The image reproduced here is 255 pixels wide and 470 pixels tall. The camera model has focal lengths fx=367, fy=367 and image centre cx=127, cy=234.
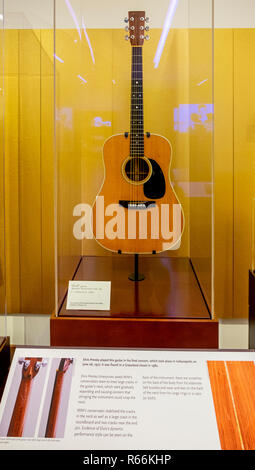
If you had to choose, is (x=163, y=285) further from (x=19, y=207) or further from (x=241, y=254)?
(x=19, y=207)

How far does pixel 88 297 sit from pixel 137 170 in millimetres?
585

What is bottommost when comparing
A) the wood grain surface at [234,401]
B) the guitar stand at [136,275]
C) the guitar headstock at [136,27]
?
the wood grain surface at [234,401]

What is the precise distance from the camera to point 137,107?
1590 millimetres

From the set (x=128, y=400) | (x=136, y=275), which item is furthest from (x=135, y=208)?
(x=128, y=400)

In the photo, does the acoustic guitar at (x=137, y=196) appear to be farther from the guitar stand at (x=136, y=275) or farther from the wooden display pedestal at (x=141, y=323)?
the wooden display pedestal at (x=141, y=323)

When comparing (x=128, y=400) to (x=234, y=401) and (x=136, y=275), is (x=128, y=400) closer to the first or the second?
(x=234, y=401)

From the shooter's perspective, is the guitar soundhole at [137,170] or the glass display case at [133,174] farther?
the guitar soundhole at [137,170]

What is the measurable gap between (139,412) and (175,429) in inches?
2.9

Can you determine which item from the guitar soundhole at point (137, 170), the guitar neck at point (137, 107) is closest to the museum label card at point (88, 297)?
the guitar soundhole at point (137, 170)

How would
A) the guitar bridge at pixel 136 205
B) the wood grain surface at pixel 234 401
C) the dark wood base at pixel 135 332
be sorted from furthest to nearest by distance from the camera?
the guitar bridge at pixel 136 205 → the dark wood base at pixel 135 332 → the wood grain surface at pixel 234 401

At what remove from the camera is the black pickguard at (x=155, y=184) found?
61.4 inches

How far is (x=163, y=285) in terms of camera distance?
157cm

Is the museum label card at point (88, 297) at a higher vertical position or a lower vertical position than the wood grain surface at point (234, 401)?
higher

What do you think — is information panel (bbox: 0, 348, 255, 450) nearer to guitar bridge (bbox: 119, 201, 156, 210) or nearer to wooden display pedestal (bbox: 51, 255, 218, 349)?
wooden display pedestal (bbox: 51, 255, 218, 349)
